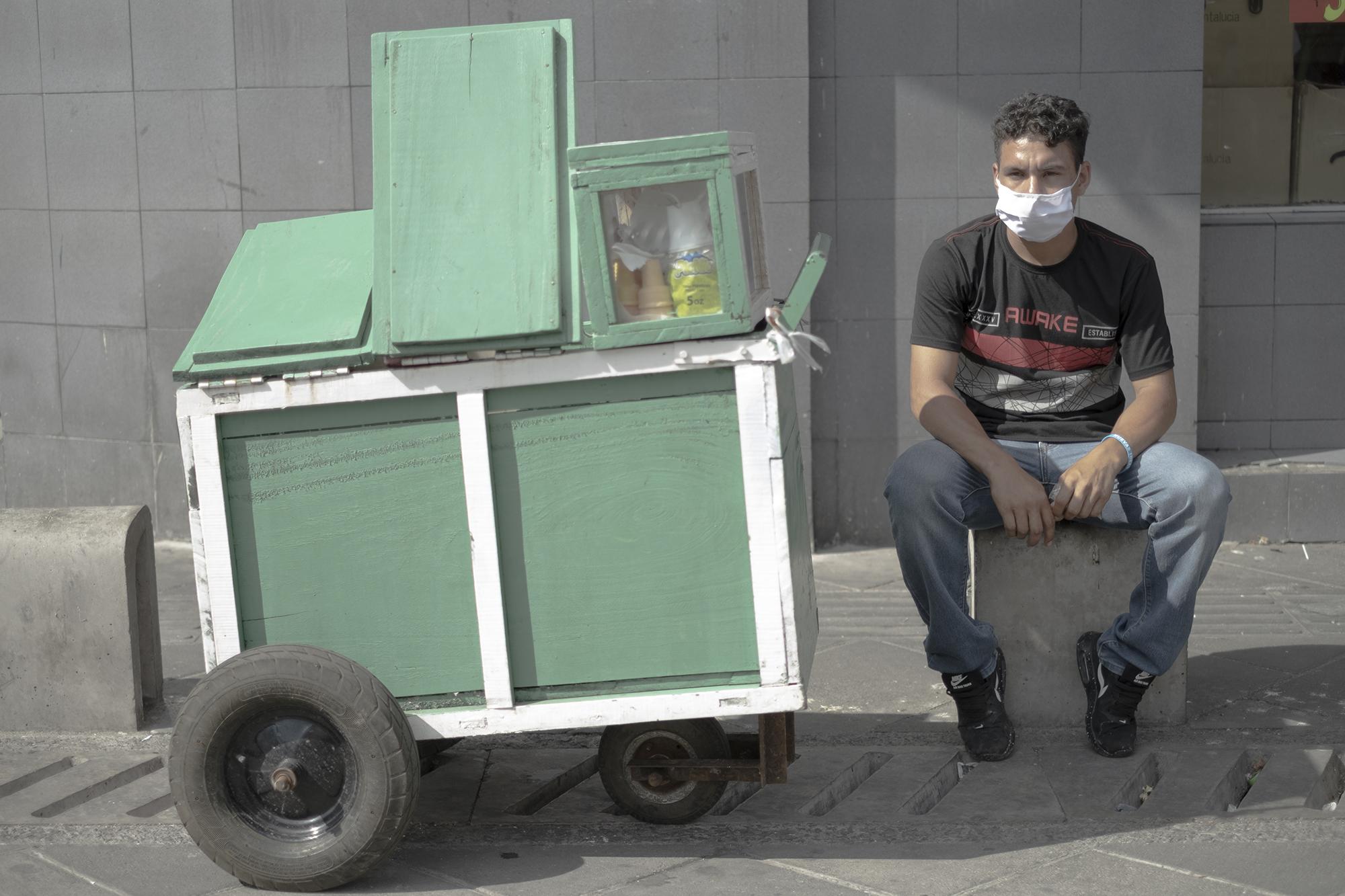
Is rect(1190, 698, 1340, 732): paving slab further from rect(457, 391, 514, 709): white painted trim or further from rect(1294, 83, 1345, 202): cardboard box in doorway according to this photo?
rect(1294, 83, 1345, 202): cardboard box in doorway

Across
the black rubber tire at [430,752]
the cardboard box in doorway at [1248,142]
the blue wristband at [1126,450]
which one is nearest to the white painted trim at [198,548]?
the black rubber tire at [430,752]

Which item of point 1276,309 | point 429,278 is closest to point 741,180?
point 429,278

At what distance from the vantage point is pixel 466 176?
9.87ft

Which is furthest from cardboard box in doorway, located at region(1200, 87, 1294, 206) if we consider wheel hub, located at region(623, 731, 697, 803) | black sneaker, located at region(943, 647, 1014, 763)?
wheel hub, located at region(623, 731, 697, 803)

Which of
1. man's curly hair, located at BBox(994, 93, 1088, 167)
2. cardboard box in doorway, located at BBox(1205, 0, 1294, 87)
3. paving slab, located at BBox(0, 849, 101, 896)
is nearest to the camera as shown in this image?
paving slab, located at BBox(0, 849, 101, 896)

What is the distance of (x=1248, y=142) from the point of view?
20.5 feet

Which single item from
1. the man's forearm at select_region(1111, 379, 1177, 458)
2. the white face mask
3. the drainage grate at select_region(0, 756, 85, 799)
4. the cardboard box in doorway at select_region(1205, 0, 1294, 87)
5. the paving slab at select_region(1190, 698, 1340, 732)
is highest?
the cardboard box in doorway at select_region(1205, 0, 1294, 87)

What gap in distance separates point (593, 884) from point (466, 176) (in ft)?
5.08

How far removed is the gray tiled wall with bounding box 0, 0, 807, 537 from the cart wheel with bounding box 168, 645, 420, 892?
321 centimetres

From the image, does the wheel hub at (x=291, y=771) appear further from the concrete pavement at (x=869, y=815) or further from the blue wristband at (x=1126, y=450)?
the blue wristband at (x=1126, y=450)

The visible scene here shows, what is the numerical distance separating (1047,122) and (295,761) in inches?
93.1

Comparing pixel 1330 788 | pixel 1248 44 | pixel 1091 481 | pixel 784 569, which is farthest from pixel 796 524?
pixel 1248 44

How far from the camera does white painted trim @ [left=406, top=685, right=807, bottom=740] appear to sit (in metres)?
3.05

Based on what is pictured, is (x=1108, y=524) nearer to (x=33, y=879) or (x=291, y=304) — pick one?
(x=291, y=304)
